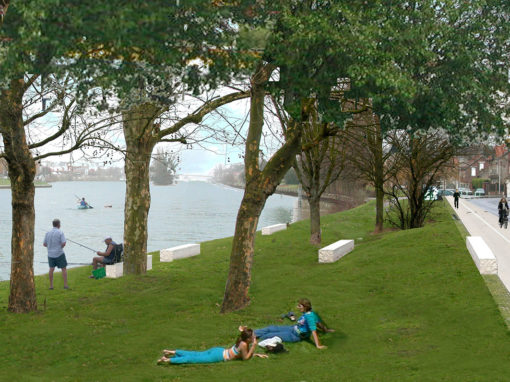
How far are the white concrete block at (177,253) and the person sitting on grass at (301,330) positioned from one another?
46.0 ft

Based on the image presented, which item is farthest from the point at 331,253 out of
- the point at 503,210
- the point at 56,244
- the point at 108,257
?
the point at 503,210

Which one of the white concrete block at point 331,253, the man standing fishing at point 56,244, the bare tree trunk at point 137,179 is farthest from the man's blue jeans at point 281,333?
the white concrete block at point 331,253

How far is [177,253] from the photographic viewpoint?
86.2ft

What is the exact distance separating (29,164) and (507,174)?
12484 centimetres

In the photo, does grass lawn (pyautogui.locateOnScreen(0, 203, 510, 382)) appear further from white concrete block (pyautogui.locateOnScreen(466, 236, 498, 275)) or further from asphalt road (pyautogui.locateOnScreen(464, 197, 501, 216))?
asphalt road (pyautogui.locateOnScreen(464, 197, 501, 216))

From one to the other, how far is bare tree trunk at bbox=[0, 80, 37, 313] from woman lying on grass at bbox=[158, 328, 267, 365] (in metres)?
5.29

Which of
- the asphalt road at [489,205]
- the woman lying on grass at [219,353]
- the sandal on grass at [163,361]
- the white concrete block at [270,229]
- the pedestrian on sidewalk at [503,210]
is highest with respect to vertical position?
the pedestrian on sidewalk at [503,210]

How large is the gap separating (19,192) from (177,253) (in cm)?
1274

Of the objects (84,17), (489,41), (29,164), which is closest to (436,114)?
(489,41)

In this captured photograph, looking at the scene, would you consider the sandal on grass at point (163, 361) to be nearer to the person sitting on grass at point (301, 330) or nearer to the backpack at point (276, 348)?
the backpack at point (276, 348)

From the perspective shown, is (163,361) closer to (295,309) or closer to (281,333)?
(281,333)

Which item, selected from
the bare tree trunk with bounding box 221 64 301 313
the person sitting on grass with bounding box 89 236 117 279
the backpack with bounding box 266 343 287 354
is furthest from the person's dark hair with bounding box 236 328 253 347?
the person sitting on grass with bounding box 89 236 117 279

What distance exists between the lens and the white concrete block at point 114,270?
20141 millimetres

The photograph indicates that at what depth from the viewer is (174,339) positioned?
12.5 meters
